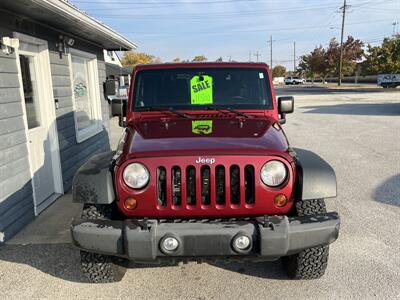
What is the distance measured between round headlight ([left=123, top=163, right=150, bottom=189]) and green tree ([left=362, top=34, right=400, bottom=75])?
1737 inches

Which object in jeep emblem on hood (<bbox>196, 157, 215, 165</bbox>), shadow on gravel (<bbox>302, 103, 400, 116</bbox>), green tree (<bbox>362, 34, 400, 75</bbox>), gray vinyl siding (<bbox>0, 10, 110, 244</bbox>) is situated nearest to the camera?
jeep emblem on hood (<bbox>196, 157, 215, 165</bbox>)

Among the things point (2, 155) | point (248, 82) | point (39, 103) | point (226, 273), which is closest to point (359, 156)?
point (248, 82)

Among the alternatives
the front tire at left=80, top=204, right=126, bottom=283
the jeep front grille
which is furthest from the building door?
the jeep front grille

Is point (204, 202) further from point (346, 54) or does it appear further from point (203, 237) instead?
point (346, 54)

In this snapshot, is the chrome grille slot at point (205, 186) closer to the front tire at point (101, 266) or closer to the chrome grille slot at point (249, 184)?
the chrome grille slot at point (249, 184)

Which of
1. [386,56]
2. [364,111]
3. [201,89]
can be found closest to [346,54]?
[386,56]

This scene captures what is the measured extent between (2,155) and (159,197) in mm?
2409

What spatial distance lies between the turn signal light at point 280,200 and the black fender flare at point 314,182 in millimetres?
97

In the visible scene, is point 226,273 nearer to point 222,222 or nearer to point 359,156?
point 222,222

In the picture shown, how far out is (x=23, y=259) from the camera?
12.7 ft

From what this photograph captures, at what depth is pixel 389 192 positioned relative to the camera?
5.82 m

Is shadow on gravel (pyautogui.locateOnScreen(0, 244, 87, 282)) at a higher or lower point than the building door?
lower

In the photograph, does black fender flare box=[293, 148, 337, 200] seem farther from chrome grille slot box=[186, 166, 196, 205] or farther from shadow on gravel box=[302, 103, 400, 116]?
shadow on gravel box=[302, 103, 400, 116]

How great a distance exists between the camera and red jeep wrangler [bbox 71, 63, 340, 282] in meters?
2.68
